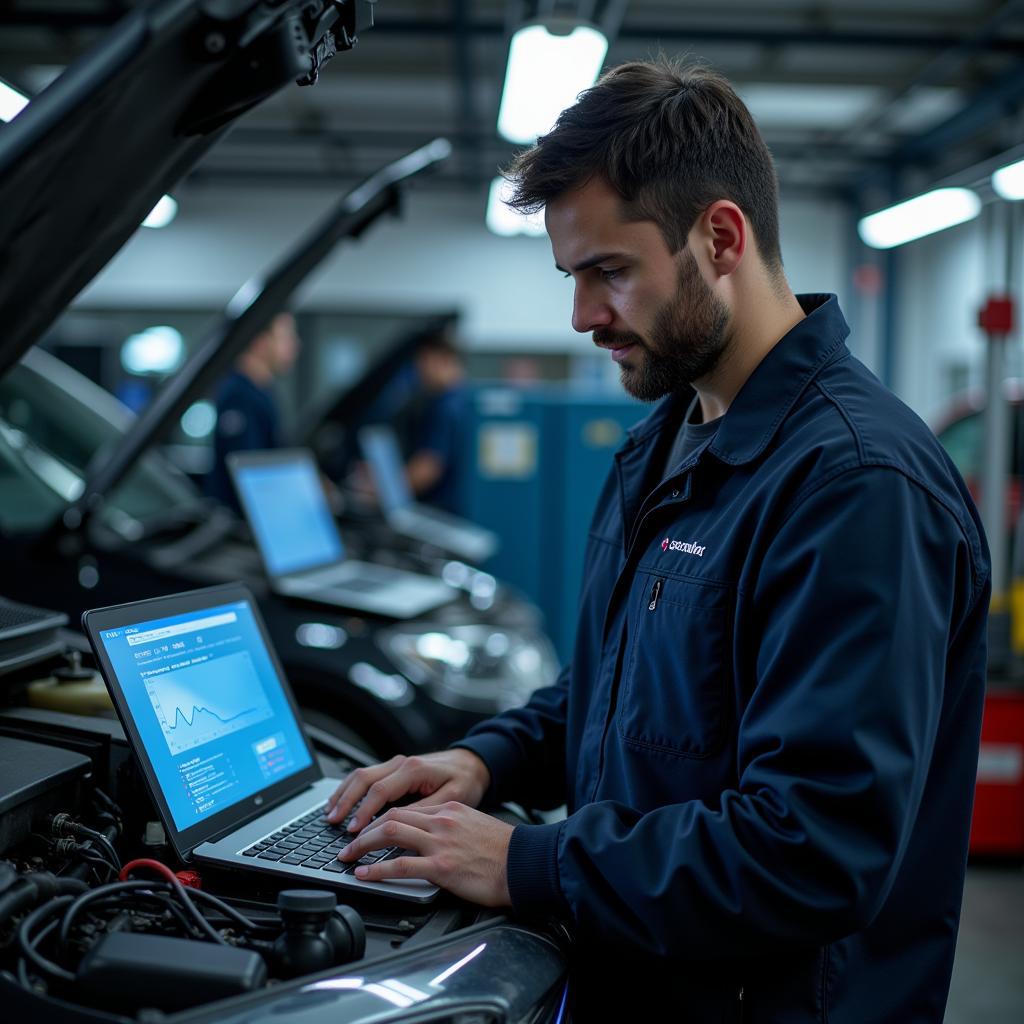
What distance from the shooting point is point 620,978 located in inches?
49.8

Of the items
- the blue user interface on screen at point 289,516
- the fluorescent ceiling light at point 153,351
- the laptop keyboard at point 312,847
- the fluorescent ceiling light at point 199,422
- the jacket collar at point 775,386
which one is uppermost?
the fluorescent ceiling light at point 153,351

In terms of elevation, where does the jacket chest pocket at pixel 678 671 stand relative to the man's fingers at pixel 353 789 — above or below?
above

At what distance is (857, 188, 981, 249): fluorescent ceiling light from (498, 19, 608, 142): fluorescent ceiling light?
1.83m

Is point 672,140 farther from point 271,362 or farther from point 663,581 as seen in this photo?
point 271,362

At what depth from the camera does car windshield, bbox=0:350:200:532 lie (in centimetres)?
318

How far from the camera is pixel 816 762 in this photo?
1.04 metres

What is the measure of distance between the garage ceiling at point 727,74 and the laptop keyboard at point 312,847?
14.0 feet

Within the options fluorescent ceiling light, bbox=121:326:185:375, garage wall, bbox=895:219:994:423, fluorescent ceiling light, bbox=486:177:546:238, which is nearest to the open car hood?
fluorescent ceiling light, bbox=486:177:546:238

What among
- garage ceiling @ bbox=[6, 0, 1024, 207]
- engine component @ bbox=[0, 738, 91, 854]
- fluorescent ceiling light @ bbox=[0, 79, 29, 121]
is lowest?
engine component @ bbox=[0, 738, 91, 854]

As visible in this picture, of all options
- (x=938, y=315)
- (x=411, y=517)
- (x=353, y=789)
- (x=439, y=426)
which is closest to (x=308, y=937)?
(x=353, y=789)

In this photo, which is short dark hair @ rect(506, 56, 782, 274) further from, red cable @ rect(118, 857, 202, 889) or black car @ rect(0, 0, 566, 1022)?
red cable @ rect(118, 857, 202, 889)

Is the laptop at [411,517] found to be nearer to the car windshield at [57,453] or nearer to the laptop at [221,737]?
the car windshield at [57,453]

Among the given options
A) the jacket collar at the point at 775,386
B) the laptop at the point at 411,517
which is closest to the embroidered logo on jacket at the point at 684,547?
the jacket collar at the point at 775,386

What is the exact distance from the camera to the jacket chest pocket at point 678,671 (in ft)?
3.95
